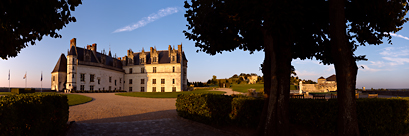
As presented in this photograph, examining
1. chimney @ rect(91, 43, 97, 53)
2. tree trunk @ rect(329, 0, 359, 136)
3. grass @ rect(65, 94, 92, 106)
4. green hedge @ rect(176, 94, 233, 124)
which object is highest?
chimney @ rect(91, 43, 97, 53)

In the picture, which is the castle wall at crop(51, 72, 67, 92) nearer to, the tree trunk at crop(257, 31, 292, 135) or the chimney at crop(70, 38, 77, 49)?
the chimney at crop(70, 38, 77, 49)

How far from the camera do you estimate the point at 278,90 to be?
741 centimetres

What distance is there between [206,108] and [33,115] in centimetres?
649

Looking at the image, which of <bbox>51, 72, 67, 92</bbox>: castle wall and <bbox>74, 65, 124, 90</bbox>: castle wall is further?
<bbox>51, 72, 67, 92</bbox>: castle wall

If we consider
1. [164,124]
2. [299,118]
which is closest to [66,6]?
[164,124]

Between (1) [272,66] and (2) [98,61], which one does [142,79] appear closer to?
(2) [98,61]

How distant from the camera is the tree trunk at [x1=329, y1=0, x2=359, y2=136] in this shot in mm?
6664

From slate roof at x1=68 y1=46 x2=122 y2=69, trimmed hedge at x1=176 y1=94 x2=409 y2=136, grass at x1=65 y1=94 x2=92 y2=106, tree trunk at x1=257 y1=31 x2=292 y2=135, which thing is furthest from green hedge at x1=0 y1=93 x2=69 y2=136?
slate roof at x1=68 y1=46 x2=122 y2=69

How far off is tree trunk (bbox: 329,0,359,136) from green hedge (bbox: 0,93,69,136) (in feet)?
30.7

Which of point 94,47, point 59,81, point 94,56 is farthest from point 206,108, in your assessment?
point 94,47

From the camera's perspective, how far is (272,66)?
7539mm

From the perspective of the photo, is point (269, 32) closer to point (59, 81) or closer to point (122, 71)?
point (59, 81)

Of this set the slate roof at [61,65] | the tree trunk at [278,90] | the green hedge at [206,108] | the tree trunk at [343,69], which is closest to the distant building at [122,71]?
the slate roof at [61,65]

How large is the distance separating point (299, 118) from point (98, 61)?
58.8 metres
